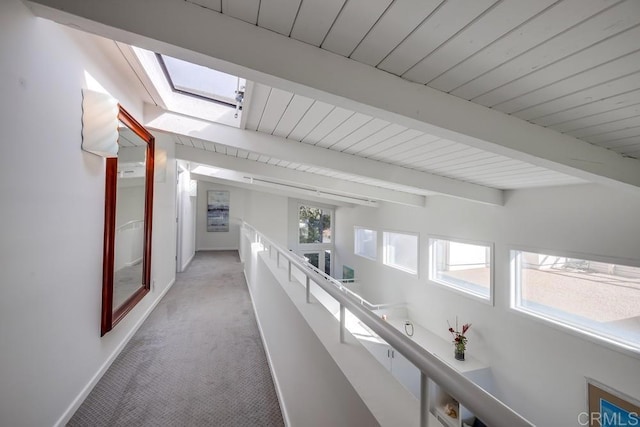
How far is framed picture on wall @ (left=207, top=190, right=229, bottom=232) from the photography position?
9312mm

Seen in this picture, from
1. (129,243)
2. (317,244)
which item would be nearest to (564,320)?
(129,243)

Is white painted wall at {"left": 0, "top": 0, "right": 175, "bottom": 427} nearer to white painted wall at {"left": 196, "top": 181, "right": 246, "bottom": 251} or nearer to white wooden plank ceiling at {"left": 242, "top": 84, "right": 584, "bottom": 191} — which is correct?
white wooden plank ceiling at {"left": 242, "top": 84, "right": 584, "bottom": 191}

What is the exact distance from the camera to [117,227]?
217cm

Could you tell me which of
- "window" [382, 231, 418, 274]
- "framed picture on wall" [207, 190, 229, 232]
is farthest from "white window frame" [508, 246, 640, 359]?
"framed picture on wall" [207, 190, 229, 232]

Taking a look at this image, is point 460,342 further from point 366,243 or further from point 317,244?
point 317,244

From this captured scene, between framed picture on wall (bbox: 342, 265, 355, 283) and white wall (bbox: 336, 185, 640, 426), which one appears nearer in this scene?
white wall (bbox: 336, 185, 640, 426)

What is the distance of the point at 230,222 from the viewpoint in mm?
9461

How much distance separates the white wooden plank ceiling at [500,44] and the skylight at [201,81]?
3.95 ft

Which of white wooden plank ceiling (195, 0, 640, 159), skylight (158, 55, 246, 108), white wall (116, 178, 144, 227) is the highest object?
skylight (158, 55, 246, 108)

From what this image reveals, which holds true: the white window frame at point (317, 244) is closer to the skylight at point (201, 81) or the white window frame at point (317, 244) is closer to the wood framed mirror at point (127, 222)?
the wood framed mirror at point (127, 222)

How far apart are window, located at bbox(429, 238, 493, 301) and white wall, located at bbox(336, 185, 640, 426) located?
0.15 metres

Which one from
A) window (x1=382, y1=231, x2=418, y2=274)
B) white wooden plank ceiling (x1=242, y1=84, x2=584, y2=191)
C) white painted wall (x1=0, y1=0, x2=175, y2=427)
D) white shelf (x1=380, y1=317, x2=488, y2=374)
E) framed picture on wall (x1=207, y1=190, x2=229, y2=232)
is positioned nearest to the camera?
white painted wall (x1=0, y1=0, x2=175, y2=427)

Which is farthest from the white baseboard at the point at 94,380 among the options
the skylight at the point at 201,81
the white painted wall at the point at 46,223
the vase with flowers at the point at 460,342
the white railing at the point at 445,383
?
the vase with flowers at the point at 460,342

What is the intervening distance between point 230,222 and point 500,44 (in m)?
9.28
